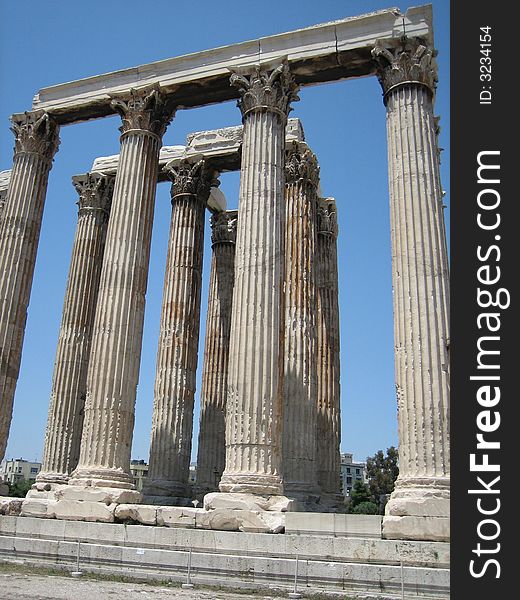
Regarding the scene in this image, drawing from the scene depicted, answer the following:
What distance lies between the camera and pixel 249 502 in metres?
18.0

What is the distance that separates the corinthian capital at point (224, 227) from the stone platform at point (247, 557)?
17684 mm

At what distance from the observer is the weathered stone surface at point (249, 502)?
706 inches

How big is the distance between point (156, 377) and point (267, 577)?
14.2 metres

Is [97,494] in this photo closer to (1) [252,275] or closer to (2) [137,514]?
(2) [137,514]

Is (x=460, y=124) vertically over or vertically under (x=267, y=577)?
over

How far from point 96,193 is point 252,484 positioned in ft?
60.3

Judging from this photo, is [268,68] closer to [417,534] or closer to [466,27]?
[466,27]

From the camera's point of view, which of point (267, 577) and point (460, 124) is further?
point (267, 577)

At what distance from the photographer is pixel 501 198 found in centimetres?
1134

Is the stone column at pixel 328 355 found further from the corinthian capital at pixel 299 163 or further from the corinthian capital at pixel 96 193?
the corinthian capital at pixel 96 193

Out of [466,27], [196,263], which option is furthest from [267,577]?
[196,263]

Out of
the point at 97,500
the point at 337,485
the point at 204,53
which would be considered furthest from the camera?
the point at 337,485

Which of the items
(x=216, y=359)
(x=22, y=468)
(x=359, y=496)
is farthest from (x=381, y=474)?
(x=22, y=468)

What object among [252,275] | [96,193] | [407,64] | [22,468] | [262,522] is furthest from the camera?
[22,468]
